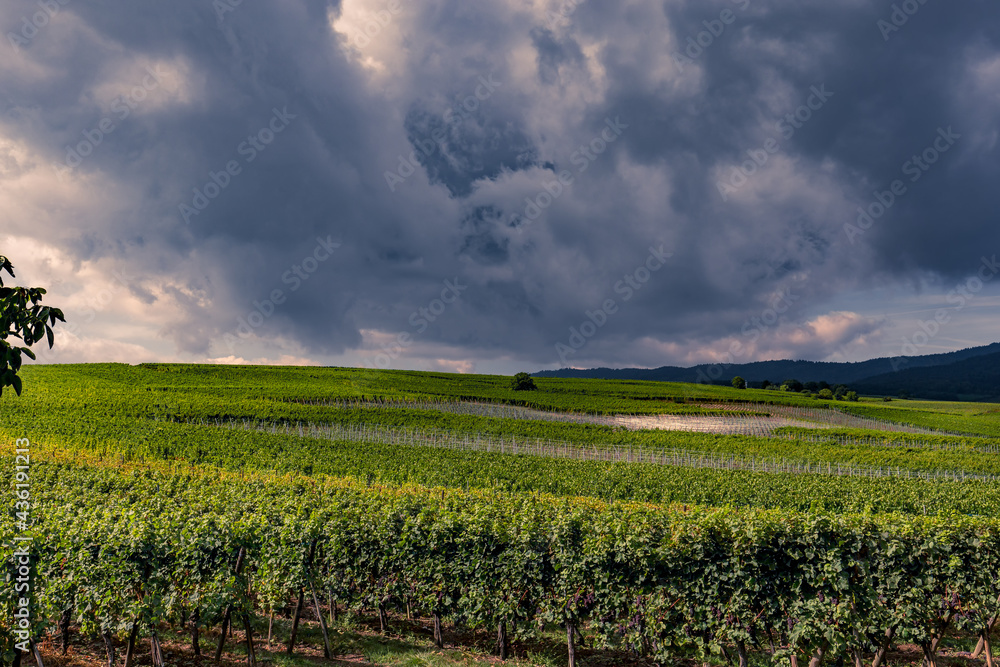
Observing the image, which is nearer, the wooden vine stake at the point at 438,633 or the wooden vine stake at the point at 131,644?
the wooden vine stake at the point at 131,644

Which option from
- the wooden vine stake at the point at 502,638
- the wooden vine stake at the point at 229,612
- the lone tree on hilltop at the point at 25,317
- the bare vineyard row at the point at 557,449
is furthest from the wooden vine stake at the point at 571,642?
the bare vineyard row at the point at 557,449

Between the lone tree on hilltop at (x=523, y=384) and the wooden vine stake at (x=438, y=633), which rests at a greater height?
the lone tree on hilltop at (x=523, y=384)

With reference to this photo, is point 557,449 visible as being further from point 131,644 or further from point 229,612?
point 131,644

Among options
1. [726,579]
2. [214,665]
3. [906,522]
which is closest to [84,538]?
[214,665]

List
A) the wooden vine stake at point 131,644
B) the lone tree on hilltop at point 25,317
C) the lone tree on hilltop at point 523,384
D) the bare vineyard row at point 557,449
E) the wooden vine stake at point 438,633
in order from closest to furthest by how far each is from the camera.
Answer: the lone tree on hilltop at point 25,317
the wooden vine stake at point 131,644
the wooden vine stake at point 438,633
the bare vineyard row at point 557,449
the lone tree on hilltop at point 523,384

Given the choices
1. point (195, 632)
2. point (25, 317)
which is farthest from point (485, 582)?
point (25, 317)

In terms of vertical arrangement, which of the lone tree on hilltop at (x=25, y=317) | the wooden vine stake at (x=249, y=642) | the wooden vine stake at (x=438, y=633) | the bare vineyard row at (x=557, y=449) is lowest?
the bare vineyard row at (x=557, y=449)

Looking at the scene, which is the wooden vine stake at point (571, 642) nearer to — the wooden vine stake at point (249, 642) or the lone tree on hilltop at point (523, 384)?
the wooden vine stake at point (249, 642)

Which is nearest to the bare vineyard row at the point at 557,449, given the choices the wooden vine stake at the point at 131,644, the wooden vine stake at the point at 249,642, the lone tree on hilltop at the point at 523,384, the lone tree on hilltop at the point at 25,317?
the wooden vine stake at the point at 249,642

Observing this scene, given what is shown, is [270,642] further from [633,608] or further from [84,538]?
[633,608]

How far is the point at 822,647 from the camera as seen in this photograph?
1045 centimetres

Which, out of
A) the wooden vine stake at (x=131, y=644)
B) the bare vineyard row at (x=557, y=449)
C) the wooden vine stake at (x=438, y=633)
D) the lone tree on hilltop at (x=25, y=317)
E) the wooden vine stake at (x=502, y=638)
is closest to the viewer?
the lone tree on hilltop at (x=25, y=317)

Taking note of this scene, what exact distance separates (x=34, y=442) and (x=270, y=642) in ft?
112

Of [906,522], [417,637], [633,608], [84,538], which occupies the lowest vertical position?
[417,637]
